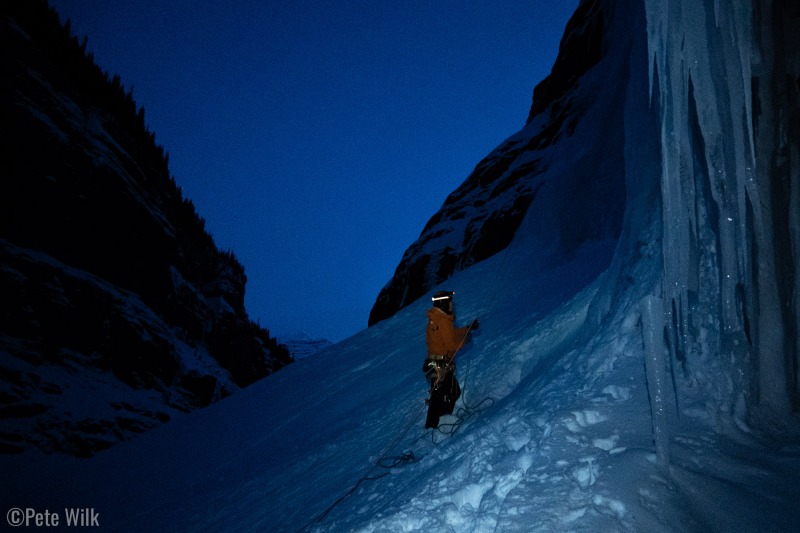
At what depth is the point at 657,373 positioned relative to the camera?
2502 mm

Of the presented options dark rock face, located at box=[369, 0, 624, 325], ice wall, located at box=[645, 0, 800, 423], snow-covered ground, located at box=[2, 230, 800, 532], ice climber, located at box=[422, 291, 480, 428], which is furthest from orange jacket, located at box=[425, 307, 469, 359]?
dark rock face, located at box=[369, 0, 624, 325]

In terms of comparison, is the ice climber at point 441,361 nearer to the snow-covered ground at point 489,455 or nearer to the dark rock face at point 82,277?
the snow-covered ground at point 489,455

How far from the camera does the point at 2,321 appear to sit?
66.6ft

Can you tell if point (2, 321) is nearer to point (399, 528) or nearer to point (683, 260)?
point (399, 528)

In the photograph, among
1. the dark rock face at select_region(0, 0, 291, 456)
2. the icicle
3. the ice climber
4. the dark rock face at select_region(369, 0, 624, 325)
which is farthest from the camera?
the dark rock face at select_region(369, 0, 624, 325)

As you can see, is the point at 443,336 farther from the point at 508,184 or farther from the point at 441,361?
the point at 508,184

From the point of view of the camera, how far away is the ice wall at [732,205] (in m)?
2.59

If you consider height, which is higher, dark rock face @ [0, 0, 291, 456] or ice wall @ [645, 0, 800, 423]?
dark rock face @ [0, 0, 291, 456]

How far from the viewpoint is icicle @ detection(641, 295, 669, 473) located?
221 centimetres

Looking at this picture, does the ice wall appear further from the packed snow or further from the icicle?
the icicle

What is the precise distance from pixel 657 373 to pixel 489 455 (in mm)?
1364

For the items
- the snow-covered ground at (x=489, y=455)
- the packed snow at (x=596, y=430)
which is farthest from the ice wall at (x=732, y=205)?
the snow-covered ground at (x=489, y=455)

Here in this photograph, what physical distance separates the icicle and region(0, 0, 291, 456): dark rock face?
23.5 m

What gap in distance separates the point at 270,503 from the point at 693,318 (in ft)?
18.1
